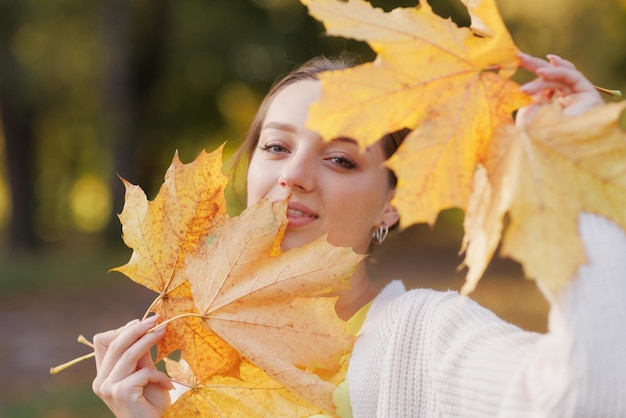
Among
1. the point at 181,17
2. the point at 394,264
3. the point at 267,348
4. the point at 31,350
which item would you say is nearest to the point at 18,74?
the point at 181,17

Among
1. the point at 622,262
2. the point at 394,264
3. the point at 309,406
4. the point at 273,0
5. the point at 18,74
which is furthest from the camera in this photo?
the point at 394,264


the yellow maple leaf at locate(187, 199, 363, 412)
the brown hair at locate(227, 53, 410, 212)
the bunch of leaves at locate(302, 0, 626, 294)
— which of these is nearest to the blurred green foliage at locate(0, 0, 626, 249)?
the brown hair at locate(227, 53, 410, 212)

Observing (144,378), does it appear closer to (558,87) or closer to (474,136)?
(474,136)

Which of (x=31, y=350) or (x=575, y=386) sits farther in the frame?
(x=31, y=350)

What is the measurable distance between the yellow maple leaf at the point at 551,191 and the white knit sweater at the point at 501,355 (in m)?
0.08

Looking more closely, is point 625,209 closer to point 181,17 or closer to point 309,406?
point 309,406

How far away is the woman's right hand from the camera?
1.40m

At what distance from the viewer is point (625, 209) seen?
40.3 inches

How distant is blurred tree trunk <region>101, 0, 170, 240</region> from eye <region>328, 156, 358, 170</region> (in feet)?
34.7

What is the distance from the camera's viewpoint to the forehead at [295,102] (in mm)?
1845

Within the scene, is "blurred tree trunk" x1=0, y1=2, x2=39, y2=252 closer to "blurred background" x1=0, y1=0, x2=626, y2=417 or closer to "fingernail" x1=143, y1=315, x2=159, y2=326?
"blurred background" x1=0, y1=0, x2=626, y2=417

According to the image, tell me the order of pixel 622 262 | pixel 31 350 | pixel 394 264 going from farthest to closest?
pixel 394 264 < pixel 31 350 < pixel 622 262

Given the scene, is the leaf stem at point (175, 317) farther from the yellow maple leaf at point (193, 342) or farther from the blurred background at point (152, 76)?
the blurred background at point (152, 76)

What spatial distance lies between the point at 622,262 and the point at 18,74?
13.0 m
